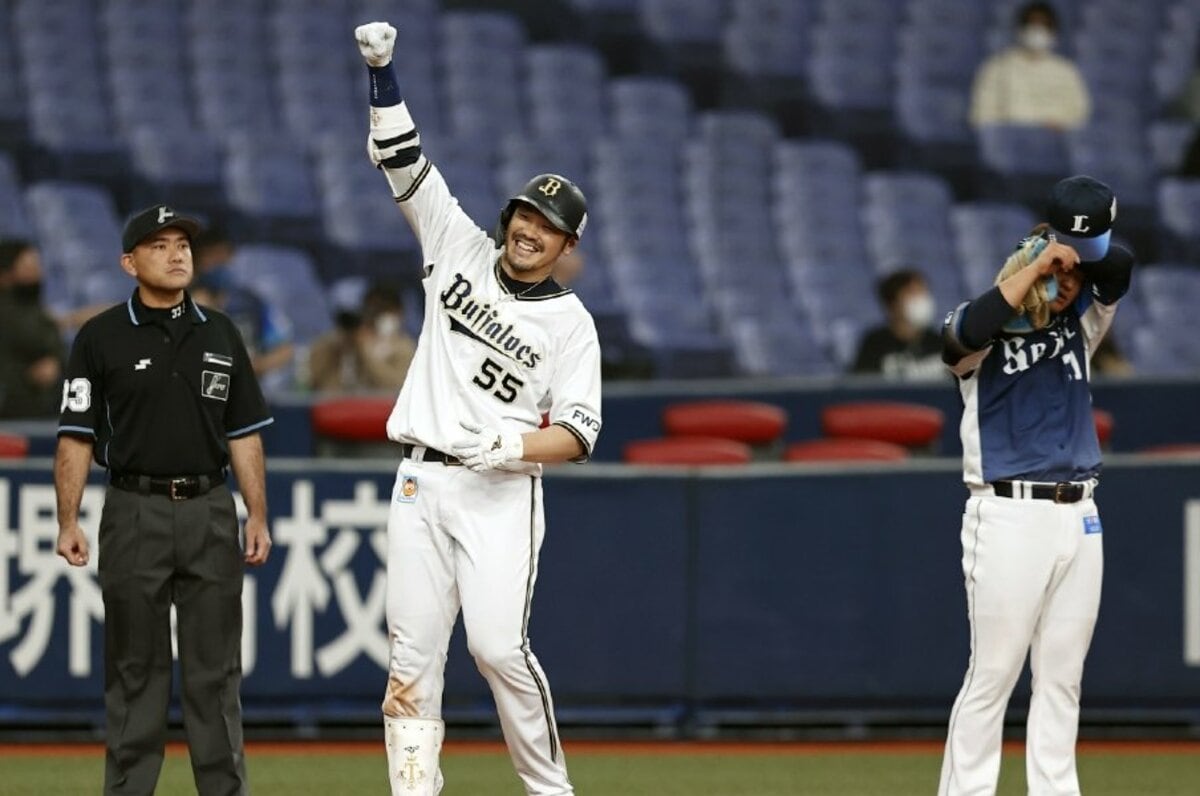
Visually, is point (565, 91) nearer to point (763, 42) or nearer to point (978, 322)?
point (763, 42)

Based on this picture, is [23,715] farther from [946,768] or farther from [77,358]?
[946,768]

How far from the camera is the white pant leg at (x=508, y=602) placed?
231 inches

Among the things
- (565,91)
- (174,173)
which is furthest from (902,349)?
(174,173)

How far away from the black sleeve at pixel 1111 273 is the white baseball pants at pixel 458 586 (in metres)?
1.77

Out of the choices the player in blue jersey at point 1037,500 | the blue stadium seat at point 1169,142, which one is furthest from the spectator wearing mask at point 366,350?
the blue stadium seat at point 1169,142

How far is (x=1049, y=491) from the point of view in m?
5.95

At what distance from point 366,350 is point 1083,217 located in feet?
20.0

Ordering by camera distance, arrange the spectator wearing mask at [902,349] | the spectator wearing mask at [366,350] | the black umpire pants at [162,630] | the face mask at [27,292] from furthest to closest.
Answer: the spectator wearing mask at [902,349] < the spectator wearing mask at [366,350] < the face mask at [27,292] < the black umpire pants at [162,630]

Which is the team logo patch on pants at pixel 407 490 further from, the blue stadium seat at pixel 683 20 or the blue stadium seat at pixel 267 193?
the blue stadium seat at pixel 683 20

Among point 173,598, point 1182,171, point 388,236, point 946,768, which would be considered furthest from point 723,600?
point 1182,171

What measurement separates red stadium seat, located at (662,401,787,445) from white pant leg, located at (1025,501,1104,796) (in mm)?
4266

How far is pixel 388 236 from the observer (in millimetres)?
13992

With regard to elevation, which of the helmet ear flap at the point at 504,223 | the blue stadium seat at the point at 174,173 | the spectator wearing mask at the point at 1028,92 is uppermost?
the spectator wearing mask at the point at 1028,92

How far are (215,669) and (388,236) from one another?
8.19 meters
